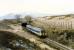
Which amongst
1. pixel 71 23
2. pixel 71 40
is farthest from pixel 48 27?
pixel 71 40

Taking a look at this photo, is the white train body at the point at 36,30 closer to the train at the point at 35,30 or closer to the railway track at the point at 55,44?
the train at the point at 35,30

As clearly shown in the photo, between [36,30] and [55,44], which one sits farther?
[36,30]

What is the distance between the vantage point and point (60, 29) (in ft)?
21.4

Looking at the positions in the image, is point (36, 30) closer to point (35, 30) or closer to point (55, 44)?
point (35, 30)

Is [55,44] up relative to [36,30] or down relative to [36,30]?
down

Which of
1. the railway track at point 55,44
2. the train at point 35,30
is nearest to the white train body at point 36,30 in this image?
the train at point 35,30

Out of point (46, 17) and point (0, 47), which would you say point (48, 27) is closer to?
point (46, 17)

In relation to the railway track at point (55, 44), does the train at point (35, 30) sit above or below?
above

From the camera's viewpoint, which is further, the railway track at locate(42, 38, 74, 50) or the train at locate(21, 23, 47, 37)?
the train at locate(21, 23, 47, 37)

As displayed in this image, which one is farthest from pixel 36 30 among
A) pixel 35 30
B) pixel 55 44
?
pixel 55 44

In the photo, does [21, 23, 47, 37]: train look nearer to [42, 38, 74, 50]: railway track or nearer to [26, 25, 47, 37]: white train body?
[26, 25, 47, 37]: white train body

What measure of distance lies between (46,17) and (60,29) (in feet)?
5.30

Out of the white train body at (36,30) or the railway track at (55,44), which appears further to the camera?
the white train body at (36,30)

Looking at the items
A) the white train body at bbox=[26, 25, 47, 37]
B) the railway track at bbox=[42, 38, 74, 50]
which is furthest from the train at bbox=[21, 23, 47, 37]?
the railway track at bbox=[42, 38, 74, 50]
